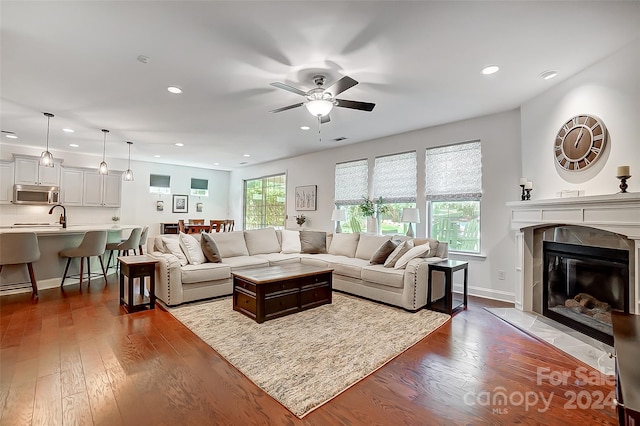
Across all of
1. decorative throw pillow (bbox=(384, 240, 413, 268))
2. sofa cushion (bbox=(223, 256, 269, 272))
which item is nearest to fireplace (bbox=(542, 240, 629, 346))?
decorative throw pillow (bbox=(384, 240, 413, 268))

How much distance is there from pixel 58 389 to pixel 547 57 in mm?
4930

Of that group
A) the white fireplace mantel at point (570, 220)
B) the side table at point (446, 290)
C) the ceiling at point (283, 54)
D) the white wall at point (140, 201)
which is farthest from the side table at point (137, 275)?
the white wall at point (140, 201)

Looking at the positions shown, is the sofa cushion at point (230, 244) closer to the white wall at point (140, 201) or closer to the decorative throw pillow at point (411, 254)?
the decorative throw pillow at point (411, 254)

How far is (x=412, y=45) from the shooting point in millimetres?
2611

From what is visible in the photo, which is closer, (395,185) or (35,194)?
(395,185)

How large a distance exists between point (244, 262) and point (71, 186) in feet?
18.4

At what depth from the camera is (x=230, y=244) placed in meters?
5.08

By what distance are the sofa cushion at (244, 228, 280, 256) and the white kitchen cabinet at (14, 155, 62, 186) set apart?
A: 202 inches

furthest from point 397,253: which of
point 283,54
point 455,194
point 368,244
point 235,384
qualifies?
point 283,54

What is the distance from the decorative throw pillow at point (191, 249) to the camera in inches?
168

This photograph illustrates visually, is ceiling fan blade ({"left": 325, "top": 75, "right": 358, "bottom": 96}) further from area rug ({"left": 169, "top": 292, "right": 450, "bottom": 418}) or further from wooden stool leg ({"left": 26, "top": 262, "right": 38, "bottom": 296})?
wooden stool leg ({"left": 26, "top": 262, "right": 38, "bottom": 296})

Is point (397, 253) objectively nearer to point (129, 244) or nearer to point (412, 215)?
point (412, 215)

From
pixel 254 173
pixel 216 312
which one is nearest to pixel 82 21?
pixel 216 312

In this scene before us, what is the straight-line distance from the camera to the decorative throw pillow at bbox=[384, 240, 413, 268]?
4137 millimetres
